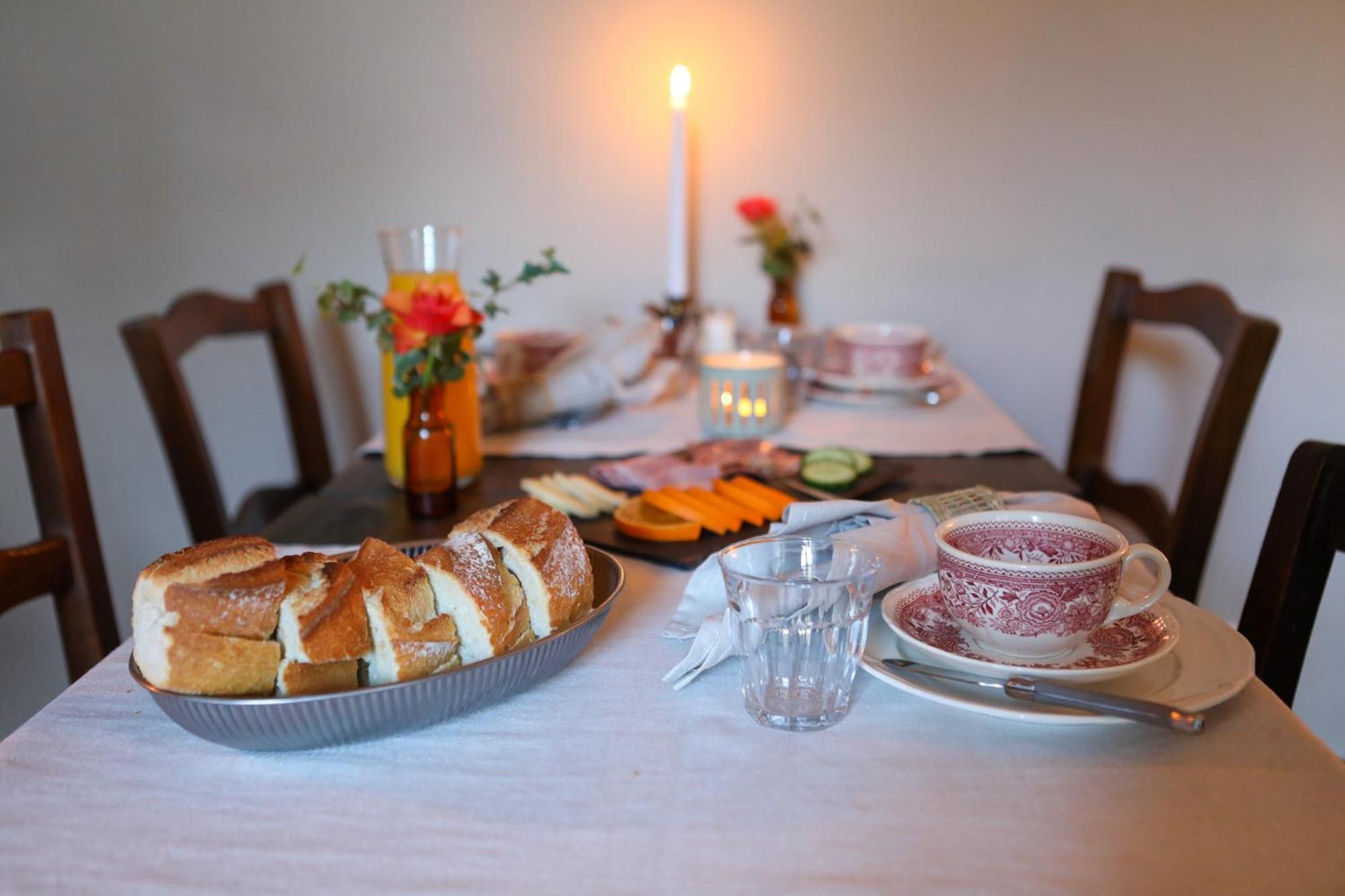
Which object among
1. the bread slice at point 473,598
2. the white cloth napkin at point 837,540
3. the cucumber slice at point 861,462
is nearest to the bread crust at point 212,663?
the bread slice at point 473,598

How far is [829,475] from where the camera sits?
1.12 m

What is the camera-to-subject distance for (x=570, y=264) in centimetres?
209

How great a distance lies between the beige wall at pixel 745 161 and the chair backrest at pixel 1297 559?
1197 millimetres

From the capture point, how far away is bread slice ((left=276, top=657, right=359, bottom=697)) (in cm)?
61

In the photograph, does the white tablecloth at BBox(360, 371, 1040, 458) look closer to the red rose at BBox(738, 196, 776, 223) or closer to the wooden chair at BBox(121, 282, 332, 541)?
the wooden chair at BBox(121, 282, 332, 541)

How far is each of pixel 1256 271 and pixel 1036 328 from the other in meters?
0.38

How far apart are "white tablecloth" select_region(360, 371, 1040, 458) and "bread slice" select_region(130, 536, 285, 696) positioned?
733 mm

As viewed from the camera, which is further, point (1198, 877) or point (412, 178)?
point (412, 178)

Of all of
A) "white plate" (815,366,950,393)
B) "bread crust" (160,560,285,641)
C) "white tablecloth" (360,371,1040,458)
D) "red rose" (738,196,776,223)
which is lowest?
"white tablecloth" (360,371,1040,458)

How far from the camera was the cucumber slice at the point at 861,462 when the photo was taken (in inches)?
45.3

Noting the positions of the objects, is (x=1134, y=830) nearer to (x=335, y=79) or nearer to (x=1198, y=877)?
(x=1198, y=877)

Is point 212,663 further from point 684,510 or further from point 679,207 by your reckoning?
point 679,207

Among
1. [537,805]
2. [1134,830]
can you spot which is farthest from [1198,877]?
[537,805]

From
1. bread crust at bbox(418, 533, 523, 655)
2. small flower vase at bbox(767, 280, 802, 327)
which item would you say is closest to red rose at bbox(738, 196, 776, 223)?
small flower vase at bbox(767, 280, 802, 327)
